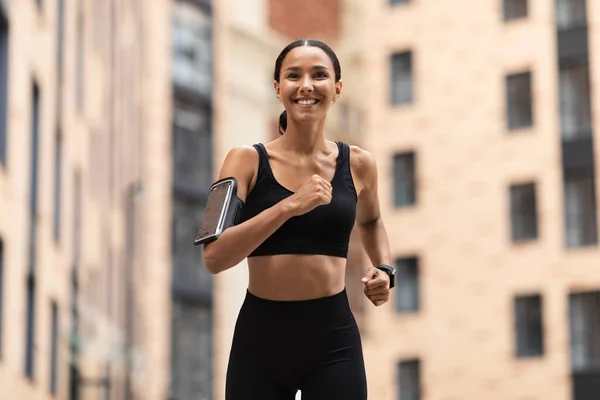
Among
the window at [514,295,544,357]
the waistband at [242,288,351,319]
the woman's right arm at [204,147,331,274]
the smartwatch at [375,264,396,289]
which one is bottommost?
the waistband at [242,288,351,319]

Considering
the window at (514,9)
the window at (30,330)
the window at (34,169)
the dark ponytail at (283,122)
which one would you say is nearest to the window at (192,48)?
the window at (514,9)

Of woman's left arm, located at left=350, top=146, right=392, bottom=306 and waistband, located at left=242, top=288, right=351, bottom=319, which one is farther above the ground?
woman's left arm, located at left=350, top=146, right=392, bottom=306

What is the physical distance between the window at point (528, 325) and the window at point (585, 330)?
1074 mm

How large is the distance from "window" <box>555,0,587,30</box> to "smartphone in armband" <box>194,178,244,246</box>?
36.1 metres

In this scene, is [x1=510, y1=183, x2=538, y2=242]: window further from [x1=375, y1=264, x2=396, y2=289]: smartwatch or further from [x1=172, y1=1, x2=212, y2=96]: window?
[x1=375, y1=264, x2=396, y2=289]: smartwatch

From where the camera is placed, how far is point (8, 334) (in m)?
A: 19.5

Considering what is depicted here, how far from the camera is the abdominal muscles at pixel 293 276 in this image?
15.4 feet

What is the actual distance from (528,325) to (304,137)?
3525 centimetres

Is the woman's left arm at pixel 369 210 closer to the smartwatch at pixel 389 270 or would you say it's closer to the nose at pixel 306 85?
the smartwatch at pixel 389 270

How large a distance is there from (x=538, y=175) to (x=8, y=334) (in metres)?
22.8

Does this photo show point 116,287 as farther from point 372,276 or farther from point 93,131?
point 372,276

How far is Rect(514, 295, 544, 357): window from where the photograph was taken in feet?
128

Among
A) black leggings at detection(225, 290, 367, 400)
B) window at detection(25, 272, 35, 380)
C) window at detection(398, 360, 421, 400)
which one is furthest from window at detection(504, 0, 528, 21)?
black leggings at detection(225, 290, 367, 400)

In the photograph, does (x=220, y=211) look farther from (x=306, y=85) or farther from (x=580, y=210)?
(x=580, y=210)
